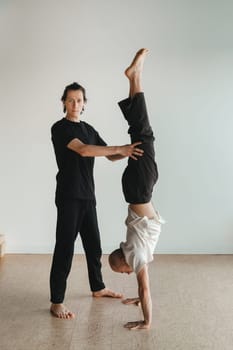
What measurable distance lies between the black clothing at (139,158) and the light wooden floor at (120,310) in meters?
0.82

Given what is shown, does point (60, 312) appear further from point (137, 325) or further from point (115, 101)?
point (115, 101)

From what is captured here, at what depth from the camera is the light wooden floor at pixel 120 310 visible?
115 inches

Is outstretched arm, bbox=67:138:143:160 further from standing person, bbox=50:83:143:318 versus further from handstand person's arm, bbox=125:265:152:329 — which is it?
handstand person's arm, bbox=125:265:152:329

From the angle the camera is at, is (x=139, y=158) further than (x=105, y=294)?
No

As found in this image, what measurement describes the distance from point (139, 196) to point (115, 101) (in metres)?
1.84

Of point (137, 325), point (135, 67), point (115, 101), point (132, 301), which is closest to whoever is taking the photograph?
point (135, 67)

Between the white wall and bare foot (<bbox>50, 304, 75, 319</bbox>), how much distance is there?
149 cm


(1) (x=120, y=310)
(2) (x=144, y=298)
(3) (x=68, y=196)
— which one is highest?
(3) (x=68, y=196)

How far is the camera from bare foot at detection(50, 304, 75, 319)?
3.28 metres

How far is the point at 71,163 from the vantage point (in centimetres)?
334

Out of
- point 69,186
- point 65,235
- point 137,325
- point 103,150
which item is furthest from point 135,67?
point 137,325

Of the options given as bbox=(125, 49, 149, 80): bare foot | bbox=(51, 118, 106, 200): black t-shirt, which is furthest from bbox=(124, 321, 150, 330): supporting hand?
bbox=(125, 49, 149, 80): bare foot

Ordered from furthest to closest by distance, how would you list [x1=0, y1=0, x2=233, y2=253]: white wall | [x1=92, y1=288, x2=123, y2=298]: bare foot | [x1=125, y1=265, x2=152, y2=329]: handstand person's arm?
[x1=0, y1=0, x2=233, y2=253]: white wall < [x1=92, y1=288, x2=123, y2=298]: bare foot < [x1=125, y1=265, x2=152, y2=329]: handstand person's arm

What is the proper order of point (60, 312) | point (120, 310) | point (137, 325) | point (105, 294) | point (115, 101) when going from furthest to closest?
point (115, 101) < point (105, 294) < point (120, 310) < point (60, 312) < point (137, 325)
